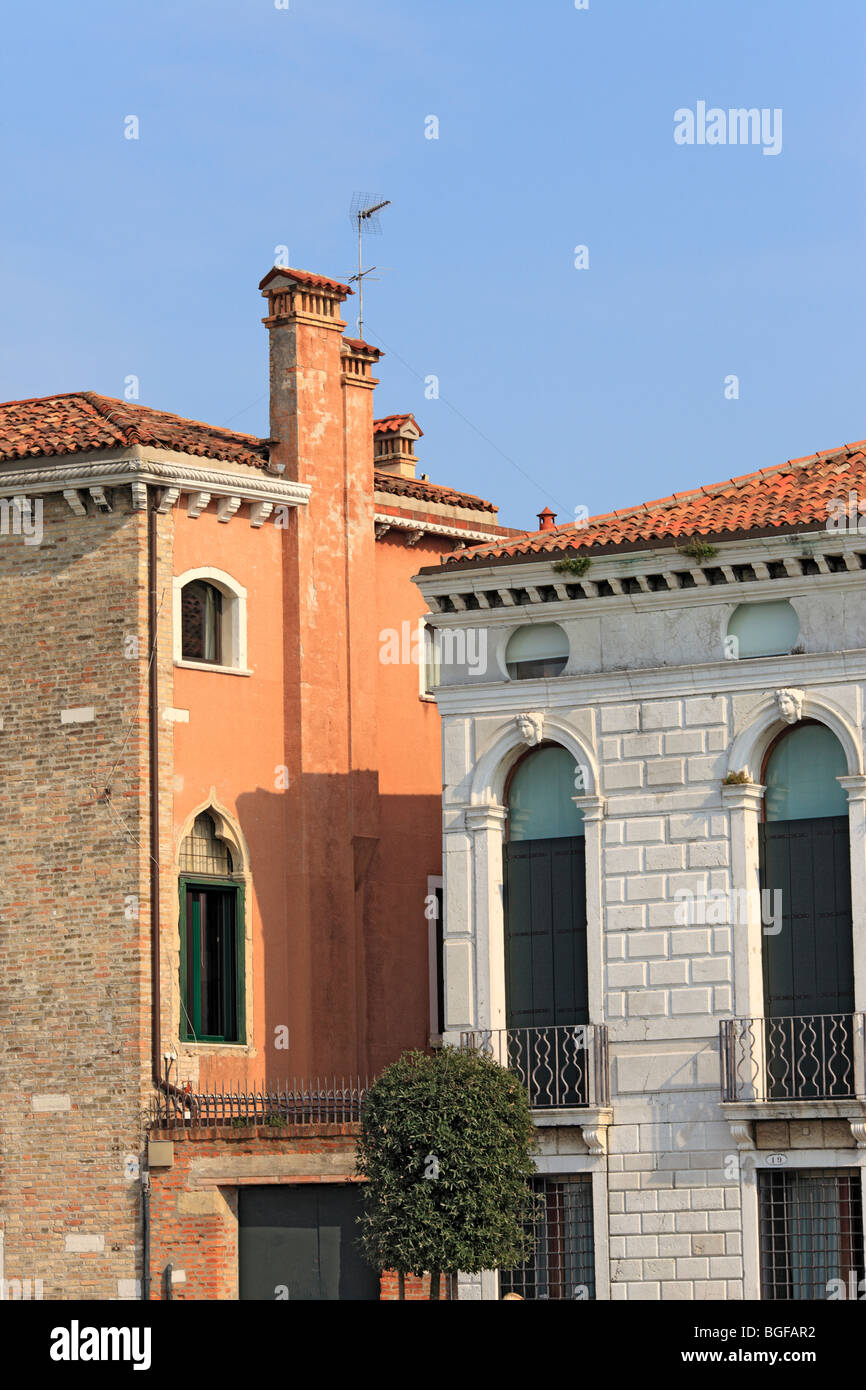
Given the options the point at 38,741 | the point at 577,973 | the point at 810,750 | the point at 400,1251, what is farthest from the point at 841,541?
the point at 38,741

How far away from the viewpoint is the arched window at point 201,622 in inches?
1171

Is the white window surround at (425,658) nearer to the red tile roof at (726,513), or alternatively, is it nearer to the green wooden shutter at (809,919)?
the red tile roof at (726,513)

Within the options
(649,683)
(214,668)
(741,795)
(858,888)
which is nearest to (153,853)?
(214,668)

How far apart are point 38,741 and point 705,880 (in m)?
8.18

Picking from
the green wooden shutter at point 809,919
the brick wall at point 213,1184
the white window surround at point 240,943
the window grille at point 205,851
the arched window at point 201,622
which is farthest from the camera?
the arched window at point 201,622

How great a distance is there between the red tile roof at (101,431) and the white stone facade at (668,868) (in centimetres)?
465

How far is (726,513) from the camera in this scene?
26297mm

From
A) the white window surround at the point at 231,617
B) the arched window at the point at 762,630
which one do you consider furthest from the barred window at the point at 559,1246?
the white window surround at the point at 231,617

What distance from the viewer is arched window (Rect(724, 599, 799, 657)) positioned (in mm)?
25328

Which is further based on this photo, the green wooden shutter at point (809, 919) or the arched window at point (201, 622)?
the arched window at point (201, 622)

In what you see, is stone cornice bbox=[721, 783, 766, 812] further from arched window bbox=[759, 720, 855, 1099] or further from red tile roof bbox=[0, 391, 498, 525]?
red tile roof bbox=[0, 391, 498, 525]

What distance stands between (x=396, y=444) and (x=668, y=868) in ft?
41.3

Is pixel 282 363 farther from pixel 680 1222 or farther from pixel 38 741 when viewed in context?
pixel 680 1222

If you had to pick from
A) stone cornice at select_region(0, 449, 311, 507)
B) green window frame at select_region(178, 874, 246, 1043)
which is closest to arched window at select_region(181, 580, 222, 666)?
stone cornice at select_region(0, 449, 311, 507)
